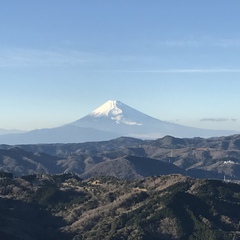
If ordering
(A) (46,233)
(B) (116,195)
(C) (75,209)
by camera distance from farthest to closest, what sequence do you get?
1. (B) (116,195)
2. (C) (75,209)
3. (A) (46,233)

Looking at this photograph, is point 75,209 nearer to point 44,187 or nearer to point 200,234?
point 44,187

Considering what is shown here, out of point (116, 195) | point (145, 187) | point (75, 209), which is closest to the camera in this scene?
point (75, 209)

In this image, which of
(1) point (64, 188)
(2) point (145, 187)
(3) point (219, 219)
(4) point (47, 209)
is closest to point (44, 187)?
(1) point (64, 188)

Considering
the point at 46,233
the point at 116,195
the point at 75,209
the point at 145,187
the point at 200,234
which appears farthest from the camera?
the point at 145,187

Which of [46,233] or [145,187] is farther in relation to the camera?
[145,187]

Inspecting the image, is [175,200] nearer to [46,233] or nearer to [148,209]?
[148,209]

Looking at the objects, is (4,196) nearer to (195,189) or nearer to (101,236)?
(101,236)

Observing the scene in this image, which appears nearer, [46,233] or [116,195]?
[46,233]

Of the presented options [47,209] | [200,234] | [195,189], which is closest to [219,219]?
[200,234]

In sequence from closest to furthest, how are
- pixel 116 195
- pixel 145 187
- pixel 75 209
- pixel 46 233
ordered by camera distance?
pixel 46 233 < pixel 75 209 < pixel 116 195 < pixel 145 187
